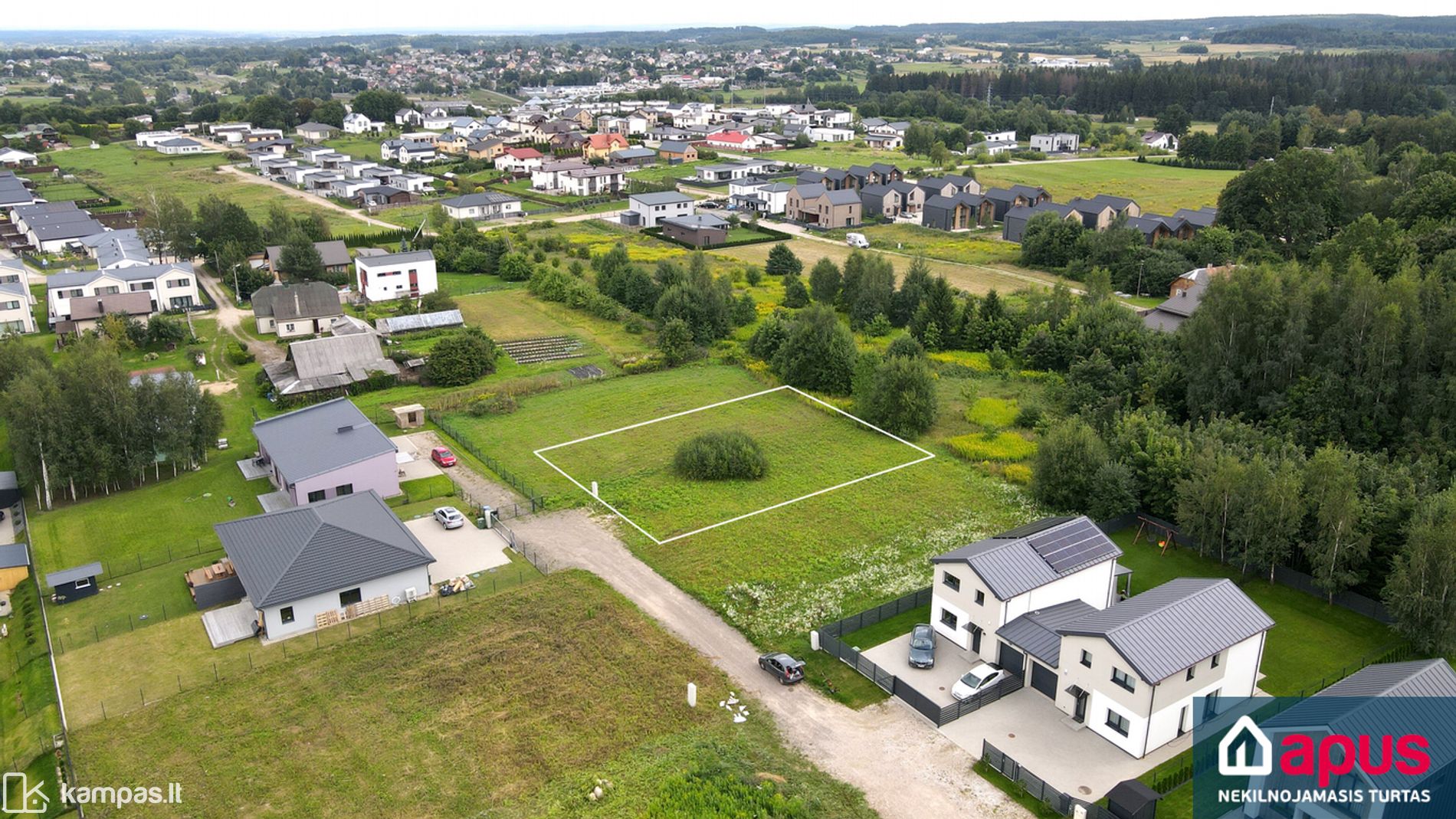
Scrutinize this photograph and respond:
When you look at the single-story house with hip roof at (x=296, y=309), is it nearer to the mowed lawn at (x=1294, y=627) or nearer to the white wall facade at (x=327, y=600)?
the white wall facade at (x=327, y=600)

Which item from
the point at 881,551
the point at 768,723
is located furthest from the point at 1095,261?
the point at 768,723

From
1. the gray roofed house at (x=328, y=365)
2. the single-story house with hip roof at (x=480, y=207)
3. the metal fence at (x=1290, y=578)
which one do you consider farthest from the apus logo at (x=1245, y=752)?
the single-story house with hip roof at (x=480, y=207)

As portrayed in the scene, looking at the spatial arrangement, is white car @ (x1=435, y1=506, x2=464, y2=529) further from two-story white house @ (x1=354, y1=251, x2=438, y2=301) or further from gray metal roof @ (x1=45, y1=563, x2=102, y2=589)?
two-story white house @ (x1=354, y1=251, x2=438, y2=301)

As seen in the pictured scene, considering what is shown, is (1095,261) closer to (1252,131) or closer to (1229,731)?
(1229,731)

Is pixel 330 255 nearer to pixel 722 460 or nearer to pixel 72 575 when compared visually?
pixel 72 575

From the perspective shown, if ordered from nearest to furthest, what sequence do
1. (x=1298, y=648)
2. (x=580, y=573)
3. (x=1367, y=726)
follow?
(x=1367, y=726) < (x=1298, y=648) < (x=580, y=573)

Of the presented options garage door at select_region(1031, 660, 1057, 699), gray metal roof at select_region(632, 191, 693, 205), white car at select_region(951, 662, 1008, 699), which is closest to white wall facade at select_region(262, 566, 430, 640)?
white car at select_region(951, 662, 1008, 699)

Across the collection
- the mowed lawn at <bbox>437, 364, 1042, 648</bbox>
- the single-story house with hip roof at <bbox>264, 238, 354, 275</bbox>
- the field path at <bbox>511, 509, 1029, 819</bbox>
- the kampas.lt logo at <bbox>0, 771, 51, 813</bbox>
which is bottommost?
the kampas.lt logo at <bbox>0, 771, 51, 813</bbox>
